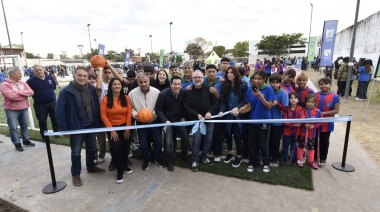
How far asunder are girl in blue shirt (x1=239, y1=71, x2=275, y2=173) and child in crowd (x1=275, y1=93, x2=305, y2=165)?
28cm

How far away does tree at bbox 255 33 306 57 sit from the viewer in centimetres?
6506

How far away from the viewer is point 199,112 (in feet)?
13.8

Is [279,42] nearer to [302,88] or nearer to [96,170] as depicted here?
[302,88]

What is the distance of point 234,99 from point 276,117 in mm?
830

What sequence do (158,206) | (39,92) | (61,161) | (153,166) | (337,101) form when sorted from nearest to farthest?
1. (158,206)
2. (337,101)
3. (153,166)
4. (61,161)
5. (39,92)

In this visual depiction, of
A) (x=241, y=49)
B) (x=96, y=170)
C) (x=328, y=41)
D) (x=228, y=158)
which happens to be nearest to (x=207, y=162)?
(x=228, y=158)

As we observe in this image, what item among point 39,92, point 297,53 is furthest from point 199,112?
point 297,53

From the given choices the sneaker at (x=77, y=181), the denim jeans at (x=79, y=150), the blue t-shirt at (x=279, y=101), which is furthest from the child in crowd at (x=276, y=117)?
the sneaker at (x=77, y=181)

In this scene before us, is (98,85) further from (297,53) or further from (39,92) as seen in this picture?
(297,53)

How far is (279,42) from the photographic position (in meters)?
66.9

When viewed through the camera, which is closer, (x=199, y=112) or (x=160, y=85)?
(x=199, y=112)

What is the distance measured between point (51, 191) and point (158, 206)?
6.19 ft

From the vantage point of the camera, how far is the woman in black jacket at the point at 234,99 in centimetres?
423

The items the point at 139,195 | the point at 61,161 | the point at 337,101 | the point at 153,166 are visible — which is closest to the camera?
the point at 139,195
